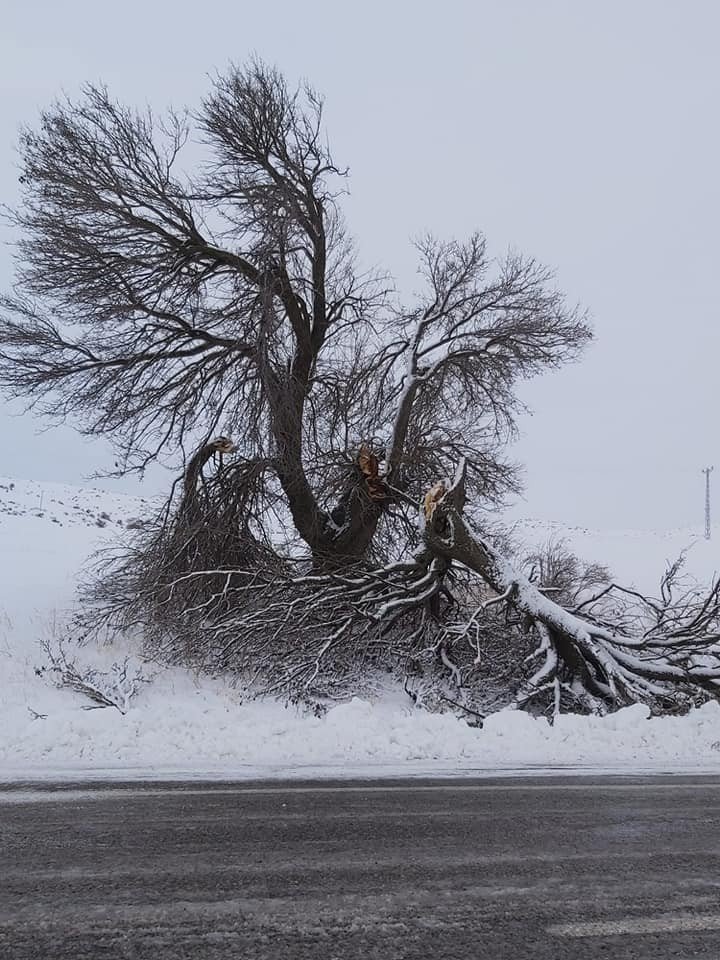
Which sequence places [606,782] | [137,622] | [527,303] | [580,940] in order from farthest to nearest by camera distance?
[527,303] < [137,622] < [606,782] < [580,940]

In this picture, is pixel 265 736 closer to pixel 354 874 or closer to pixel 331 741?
pixel 331 741

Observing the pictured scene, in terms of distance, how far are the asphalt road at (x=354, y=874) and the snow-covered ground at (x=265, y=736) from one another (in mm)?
1249

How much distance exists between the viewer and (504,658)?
455 inches

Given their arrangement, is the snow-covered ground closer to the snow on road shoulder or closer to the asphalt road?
the snow on road shoulder

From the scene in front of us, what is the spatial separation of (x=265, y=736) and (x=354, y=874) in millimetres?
4486

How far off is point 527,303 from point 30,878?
40.8ft

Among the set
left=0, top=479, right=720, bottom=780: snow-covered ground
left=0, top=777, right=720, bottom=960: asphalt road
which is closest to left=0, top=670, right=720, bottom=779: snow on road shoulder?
left=0, top=479, right=720, bottom=780: snow-covered ground

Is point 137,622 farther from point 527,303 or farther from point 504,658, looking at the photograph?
point 527,303

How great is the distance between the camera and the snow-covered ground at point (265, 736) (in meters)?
7.04

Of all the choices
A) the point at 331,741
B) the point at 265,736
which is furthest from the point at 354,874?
the point at 265,736

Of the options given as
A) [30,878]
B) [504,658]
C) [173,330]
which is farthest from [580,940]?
[173,330]

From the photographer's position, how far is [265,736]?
8117mm

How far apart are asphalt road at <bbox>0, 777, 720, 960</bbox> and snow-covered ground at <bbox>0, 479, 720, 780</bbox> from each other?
125 cm

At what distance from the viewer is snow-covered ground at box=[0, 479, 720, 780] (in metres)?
7.04
